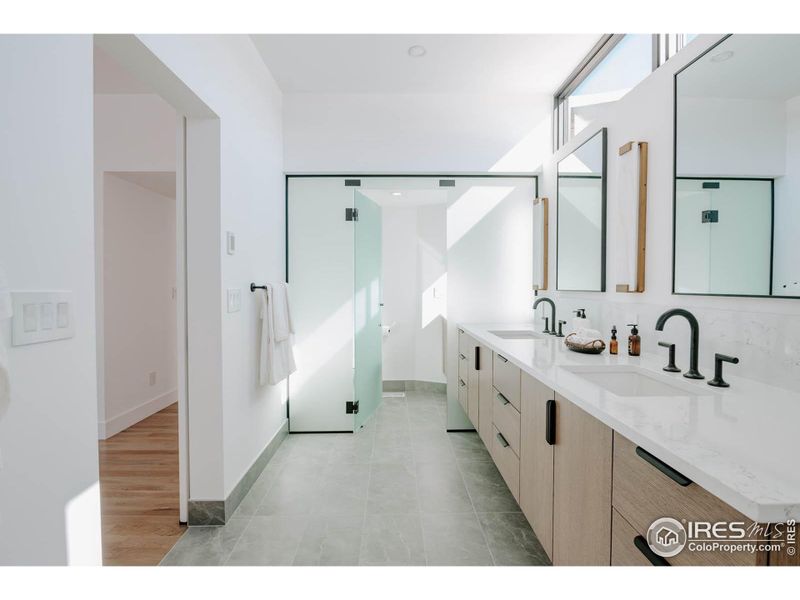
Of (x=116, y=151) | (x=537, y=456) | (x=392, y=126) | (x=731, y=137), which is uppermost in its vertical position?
(x=392, y=126)

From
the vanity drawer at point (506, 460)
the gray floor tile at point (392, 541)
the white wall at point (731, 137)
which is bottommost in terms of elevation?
the gray floor tile at point (392, 541)

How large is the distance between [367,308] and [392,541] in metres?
1.92

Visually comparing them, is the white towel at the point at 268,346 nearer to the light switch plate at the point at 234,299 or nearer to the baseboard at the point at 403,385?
the light switch plate at the point at 234,299

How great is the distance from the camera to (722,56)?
136 centimetres

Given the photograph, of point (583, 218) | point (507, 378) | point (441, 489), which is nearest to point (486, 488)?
point (441, 489)

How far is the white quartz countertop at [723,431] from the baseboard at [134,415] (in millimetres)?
3186

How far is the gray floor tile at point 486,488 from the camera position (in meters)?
2.01

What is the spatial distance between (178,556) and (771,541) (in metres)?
2.03

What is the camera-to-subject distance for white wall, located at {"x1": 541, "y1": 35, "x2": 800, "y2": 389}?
1.20 m

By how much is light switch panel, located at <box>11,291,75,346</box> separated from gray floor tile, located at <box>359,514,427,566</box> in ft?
4.62

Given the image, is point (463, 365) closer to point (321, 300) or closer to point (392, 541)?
point (321, 300)

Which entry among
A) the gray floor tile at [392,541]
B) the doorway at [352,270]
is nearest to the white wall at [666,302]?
the doorway at [352,270]
